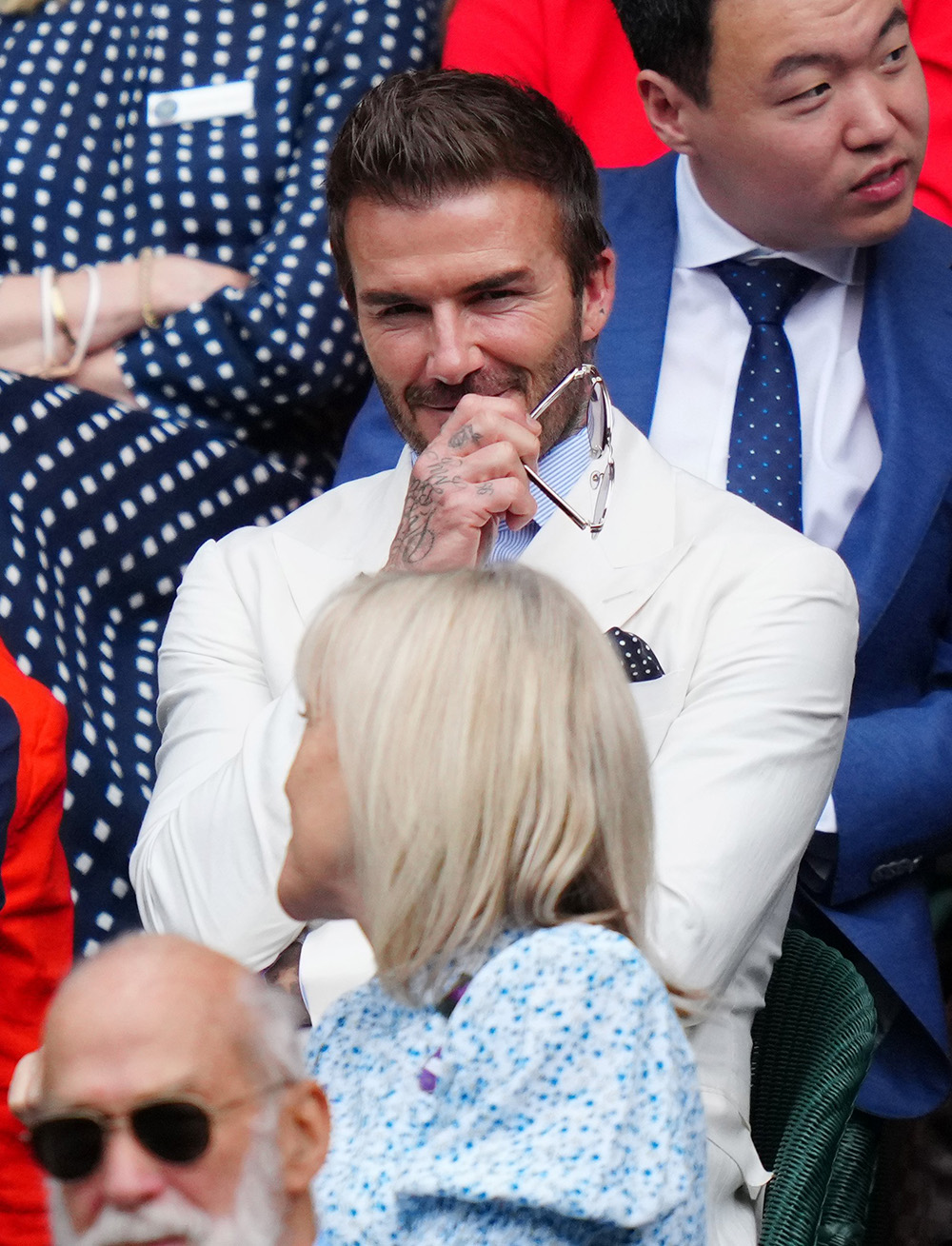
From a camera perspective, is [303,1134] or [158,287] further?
[158,287]

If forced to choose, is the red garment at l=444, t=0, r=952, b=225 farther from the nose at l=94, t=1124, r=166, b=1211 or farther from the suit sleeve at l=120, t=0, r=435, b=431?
the nose at l=94, t=1124, r=166, b=1211

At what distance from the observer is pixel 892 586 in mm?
1953

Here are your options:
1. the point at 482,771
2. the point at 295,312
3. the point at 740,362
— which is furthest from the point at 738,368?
the point at 482,771

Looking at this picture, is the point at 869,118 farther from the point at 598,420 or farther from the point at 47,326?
the point at 47,326

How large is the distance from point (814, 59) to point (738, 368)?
1.33ft

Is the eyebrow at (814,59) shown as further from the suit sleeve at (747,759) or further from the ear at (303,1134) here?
the ear at (303,1134)

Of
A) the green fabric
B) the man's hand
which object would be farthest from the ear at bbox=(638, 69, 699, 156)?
the green fabric

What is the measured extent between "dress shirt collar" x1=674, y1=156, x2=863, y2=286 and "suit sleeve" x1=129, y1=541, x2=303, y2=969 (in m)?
0.90

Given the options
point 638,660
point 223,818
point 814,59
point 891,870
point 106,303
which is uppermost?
point 814,59

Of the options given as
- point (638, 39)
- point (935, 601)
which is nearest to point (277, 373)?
point (638, 39)

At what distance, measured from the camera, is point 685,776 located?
58.5 inches

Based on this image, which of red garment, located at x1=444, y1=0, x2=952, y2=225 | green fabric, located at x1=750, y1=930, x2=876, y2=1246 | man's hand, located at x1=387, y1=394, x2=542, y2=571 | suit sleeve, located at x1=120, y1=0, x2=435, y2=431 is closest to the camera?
green fabric, located at x1=750, y1=930, x2=876, y2=1246

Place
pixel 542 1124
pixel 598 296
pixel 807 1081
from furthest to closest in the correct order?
pixel 598 296 < pixel 807 1081 < pixel 542 1124

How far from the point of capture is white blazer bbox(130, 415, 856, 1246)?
4.75 feet
